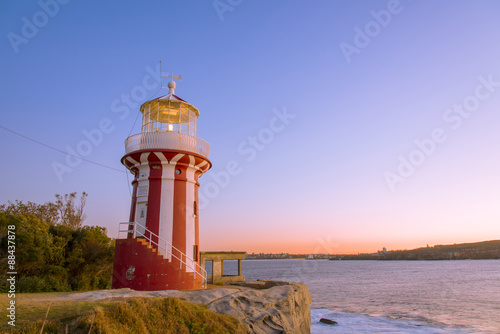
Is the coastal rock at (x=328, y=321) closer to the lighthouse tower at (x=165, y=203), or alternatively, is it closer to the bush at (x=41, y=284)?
the lighthouse tower at (x=165, y=203)

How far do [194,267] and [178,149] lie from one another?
498 cm

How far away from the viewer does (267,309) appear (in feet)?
34.0

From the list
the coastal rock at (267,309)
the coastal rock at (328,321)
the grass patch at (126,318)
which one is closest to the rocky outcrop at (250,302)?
the coastal rock at (267,309)

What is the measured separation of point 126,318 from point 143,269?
19.6ft

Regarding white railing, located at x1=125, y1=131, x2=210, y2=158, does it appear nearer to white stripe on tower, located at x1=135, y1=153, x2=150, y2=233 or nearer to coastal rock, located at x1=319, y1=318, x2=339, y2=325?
white stripe on tower, located at x1=135, y1=153, x2=150, y2=233

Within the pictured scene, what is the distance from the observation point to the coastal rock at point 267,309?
30.7 feet

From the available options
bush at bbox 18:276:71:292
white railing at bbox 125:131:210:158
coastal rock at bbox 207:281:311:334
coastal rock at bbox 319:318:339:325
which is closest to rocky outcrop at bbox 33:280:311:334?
coastal rock at bbox 207:281:311:334

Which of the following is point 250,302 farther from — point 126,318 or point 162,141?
point 162,141

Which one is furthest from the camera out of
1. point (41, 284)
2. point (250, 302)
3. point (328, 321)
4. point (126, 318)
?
point (328, 321)

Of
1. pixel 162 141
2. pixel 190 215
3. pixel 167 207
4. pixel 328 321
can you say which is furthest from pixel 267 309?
pixel 328 321

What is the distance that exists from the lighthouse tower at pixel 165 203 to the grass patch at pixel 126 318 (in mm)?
4658

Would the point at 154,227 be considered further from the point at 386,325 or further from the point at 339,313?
the point at 339,313

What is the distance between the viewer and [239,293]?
10.4 m

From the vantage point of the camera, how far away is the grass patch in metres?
6.05
